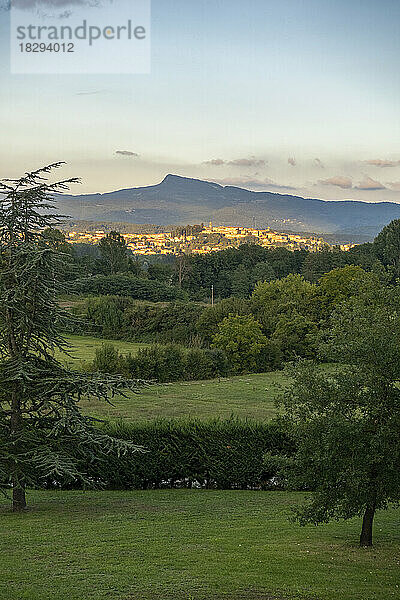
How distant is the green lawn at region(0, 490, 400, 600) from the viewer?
8.45 metres

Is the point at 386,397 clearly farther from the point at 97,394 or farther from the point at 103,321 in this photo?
the point at 103,321

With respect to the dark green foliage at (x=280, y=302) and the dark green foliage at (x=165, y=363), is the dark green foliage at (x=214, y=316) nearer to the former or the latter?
the dark green foliage at (x=280, y=302)

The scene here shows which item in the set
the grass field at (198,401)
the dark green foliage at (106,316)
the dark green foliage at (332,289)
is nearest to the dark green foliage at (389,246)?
the dark green foliage at (332,289)

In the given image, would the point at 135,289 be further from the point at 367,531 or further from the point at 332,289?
the point at 367,531

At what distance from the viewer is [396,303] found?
1152cm

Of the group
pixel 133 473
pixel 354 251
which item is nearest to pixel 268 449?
pixel 133 473

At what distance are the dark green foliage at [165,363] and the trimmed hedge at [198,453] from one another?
2108 centimetres

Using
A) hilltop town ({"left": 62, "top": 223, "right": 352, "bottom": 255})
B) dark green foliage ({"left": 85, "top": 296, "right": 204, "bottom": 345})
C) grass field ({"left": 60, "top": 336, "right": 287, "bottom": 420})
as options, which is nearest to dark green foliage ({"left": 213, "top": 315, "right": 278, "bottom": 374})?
grass field ({"left": 60, "top": 336, "right": 287, "bottom": 420})

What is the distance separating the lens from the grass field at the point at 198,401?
30.9 meters

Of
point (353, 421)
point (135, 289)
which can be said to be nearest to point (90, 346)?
point (135, 289)

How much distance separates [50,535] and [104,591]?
12.3ft

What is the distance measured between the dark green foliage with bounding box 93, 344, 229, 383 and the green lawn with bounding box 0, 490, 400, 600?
25888mm

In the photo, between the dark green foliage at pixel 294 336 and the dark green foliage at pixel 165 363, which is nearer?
the dark green foliage at pixel 165 363

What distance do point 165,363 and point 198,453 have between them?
2567 centimetres
